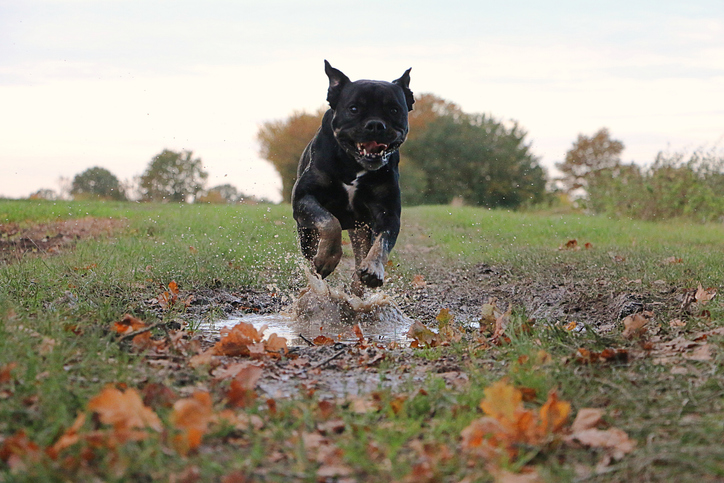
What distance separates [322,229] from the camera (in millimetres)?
4660

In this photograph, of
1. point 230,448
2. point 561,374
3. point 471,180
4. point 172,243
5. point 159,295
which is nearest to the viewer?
point 230,448

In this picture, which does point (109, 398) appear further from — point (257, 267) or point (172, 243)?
point (172, 243)

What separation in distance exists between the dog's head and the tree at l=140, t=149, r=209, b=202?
1363cm

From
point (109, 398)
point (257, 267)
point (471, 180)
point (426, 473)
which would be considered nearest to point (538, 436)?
point (426, 473)

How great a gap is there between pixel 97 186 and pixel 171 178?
541cm

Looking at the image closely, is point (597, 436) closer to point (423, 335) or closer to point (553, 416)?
point (553, 416)

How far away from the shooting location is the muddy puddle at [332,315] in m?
4.77

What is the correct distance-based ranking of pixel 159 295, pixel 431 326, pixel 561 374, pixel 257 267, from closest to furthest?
1. pixel 561 374
2. pixel 431 326
3. pixel 159 295
4. pixel 257 267

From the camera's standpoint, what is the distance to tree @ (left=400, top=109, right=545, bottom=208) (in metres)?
33.9

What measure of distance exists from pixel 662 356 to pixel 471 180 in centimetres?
3263

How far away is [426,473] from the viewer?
1.80 metres

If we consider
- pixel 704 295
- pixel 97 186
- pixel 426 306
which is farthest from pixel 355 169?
pixel 97 186

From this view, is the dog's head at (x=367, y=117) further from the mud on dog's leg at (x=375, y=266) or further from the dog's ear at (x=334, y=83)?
the mud on dog's leg at (x=375, y=266)

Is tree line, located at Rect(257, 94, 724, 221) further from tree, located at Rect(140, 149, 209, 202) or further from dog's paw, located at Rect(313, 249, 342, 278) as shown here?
dog's paw, located at Rect(313, 249, 342, 278)
